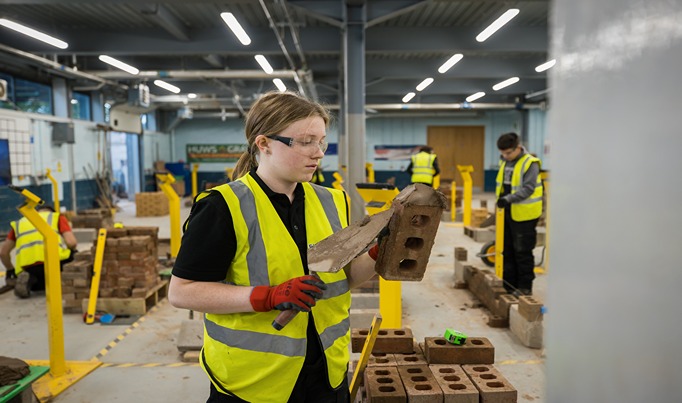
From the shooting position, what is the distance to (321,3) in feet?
29.5

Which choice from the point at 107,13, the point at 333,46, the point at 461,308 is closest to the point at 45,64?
the point at 107,13

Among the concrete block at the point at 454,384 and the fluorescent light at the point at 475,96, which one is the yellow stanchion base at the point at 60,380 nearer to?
the concrete block at the point at 454,384

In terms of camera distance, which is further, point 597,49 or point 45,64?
point 45,64

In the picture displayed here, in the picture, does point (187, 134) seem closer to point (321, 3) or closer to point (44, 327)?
point (321, 3)

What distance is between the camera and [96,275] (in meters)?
5.56

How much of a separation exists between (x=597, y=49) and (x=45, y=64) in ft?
45.3

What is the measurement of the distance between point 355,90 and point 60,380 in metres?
7.38

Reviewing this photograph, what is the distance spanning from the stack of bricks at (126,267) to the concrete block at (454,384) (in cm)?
406

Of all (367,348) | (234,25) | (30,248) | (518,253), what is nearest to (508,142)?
(518,253)

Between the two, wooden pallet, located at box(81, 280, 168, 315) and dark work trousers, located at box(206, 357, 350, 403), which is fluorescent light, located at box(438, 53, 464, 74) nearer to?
wooden pallet, located at box(81, 280, 168, 315)

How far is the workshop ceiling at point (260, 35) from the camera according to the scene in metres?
9.35

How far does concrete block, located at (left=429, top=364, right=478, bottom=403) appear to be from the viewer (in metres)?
2.63

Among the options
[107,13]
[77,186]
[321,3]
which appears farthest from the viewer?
[77,186]

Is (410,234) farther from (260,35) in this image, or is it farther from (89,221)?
(89,221)
